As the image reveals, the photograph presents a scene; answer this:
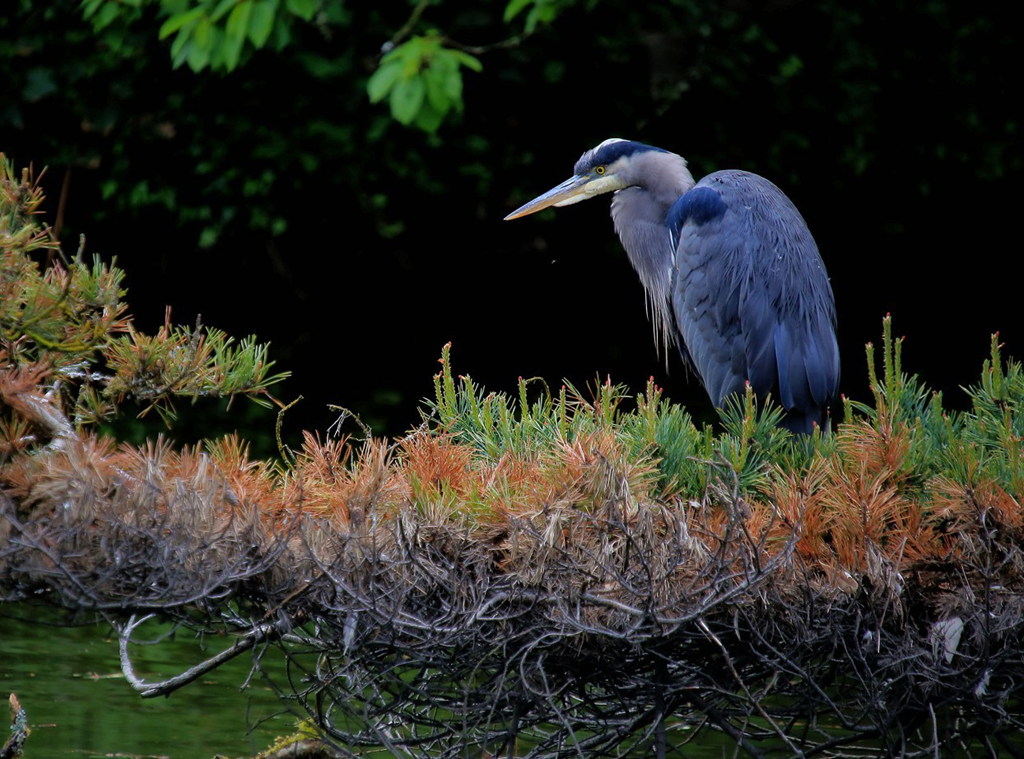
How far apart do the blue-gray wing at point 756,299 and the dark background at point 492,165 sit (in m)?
3.54

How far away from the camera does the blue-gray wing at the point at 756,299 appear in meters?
3.30

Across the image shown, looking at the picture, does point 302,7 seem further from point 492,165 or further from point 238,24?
point 492,165

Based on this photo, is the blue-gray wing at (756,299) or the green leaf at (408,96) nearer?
the blue-gray wing at (756,299)

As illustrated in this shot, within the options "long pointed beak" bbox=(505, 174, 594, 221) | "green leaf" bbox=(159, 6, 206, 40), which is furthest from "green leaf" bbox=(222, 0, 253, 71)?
"long pointed beak" bbox=(505, 174, 594, 221)

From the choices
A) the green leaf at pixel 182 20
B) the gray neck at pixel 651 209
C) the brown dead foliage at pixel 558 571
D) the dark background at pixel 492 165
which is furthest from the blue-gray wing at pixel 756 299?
the dark background at pixel 492 165

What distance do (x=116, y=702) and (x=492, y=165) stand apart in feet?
17.9

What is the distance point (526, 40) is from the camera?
7488mm

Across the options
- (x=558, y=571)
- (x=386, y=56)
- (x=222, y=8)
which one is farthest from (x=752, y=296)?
(x=222, y=8)

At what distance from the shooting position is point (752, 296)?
3410 mm

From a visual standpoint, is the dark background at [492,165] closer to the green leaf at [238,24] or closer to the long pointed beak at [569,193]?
the green leaf at [238,24]

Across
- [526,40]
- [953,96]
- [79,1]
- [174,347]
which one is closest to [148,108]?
[79,1]

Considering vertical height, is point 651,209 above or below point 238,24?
below

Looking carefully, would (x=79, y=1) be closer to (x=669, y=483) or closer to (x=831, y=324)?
(x=831, y=324)

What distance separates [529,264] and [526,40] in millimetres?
1742
